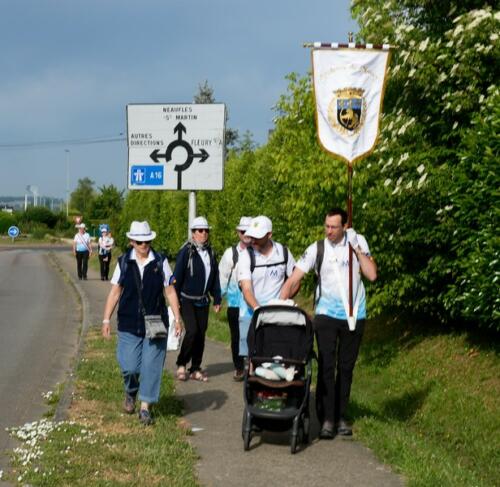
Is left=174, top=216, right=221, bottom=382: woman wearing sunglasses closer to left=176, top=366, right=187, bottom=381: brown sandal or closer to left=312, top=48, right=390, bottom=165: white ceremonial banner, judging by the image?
left=176, top=366, right=187, bottom=381: brown sandal

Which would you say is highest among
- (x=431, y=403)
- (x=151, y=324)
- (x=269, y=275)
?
(x=269, y=275)

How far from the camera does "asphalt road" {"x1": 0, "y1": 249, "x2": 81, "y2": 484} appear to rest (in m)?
9.61

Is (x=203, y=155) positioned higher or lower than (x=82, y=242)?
higher

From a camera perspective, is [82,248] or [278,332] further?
[82,248]

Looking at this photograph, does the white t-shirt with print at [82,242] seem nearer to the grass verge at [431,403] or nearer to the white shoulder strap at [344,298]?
the grass verge at [431,403]

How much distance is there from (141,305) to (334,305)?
5.79ft

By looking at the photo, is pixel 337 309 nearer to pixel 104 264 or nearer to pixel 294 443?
pixel 294 443

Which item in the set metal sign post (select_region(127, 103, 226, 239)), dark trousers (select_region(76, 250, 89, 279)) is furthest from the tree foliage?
metal sign post (select_region(127, 103, 226, 239))

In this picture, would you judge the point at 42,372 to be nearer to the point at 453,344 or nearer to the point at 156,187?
the point at 156,187

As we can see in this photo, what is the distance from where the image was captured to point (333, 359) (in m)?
7.85

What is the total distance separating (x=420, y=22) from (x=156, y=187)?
4528 millimetres

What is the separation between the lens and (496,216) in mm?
9195

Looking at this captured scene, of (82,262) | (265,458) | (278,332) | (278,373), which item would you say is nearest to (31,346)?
(278,332)

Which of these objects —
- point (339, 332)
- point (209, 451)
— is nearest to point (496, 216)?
point (339, 332)
